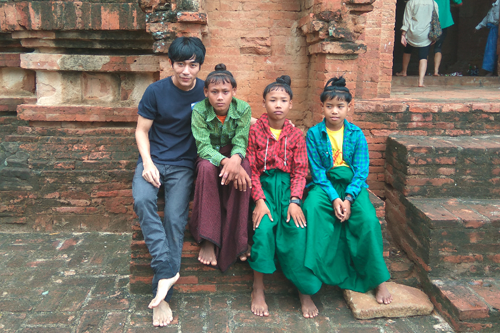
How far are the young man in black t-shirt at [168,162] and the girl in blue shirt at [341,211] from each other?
98 cm

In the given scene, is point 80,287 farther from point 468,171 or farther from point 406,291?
point 468,171

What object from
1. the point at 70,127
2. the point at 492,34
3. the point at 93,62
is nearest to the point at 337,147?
the point at 93,62

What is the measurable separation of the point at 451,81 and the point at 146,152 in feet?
21.6

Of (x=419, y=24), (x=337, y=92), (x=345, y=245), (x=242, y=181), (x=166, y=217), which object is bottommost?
(x=345, y=245)

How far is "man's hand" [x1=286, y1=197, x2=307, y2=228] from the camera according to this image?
297cm

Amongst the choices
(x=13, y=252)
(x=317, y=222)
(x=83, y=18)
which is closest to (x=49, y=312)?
(x=13, y=252)

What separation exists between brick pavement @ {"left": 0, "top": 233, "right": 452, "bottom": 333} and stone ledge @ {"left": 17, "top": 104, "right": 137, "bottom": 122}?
1.55 metres

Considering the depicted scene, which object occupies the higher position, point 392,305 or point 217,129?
point 217,129

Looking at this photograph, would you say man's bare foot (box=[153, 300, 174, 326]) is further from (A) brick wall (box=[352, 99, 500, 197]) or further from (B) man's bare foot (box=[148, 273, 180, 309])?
(A) brick wall (box=[352, 99, 500, 197])

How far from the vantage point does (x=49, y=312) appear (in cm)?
287

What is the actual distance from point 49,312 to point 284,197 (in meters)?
1.90

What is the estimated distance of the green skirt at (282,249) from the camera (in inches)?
114

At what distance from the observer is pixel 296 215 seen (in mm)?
2984

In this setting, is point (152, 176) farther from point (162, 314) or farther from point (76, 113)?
point (76, 113)
